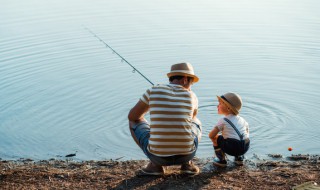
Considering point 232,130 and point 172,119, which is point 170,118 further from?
point 232,130

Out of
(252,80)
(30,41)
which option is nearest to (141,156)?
(252,80)

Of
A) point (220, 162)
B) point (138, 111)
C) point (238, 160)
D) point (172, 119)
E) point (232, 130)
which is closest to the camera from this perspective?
point (172, 119)

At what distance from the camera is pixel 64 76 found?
9719 millimetres

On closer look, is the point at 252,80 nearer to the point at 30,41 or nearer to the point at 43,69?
the point at 43,69

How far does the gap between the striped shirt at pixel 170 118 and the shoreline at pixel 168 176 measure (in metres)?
0.40

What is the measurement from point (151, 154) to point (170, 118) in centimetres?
43

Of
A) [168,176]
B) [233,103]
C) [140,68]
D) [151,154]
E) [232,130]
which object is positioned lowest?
[168,176]

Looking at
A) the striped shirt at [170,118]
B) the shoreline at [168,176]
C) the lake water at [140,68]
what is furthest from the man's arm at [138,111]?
the lake water at [140,68]

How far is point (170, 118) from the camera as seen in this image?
449 cm

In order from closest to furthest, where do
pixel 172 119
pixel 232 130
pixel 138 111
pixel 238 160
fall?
1. pixel 172 119
2. pixel 138 111
3. pixel 232 130
4. pixel 238 160

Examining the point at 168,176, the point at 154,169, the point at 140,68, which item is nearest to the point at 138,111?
the point at 154,169

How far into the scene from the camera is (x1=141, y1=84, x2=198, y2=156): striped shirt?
14.7ft

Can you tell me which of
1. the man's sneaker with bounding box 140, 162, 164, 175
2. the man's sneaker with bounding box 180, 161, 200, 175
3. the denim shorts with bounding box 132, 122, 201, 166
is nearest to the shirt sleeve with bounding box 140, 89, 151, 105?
the denim shorts with bounding box 132, 122, 201, 166

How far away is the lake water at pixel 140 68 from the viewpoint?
689cm
